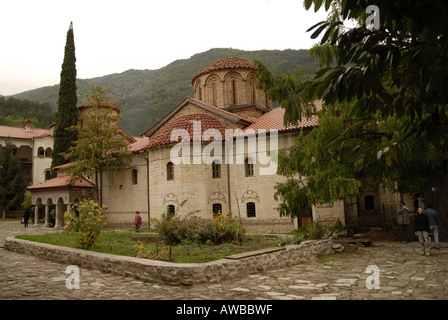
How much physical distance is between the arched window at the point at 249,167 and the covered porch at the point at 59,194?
37.0 feet

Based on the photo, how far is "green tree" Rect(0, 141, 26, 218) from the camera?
3019 cm

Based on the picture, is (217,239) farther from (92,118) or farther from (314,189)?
(92,118)

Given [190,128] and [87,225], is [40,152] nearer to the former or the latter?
[190,128]

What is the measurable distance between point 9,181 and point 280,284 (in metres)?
32.5

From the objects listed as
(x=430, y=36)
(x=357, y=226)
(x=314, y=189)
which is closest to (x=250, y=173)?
(x=357, y=226)

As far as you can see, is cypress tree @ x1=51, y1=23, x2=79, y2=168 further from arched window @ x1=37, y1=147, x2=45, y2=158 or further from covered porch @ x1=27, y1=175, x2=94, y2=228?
arched window @ x1=37, y1=147, x2=45, y2=158

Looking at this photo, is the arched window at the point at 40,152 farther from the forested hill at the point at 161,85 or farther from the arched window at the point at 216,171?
the arched window at the point at 216,171

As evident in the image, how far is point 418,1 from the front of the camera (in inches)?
82.2

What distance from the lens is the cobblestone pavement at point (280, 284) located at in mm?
5352

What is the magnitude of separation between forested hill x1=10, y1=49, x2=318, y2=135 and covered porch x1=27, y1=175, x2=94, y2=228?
1480 cm

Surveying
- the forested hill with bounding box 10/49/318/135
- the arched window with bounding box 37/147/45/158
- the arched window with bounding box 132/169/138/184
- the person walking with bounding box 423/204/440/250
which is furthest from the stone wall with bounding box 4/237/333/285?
the arched window with bounding box 37/147/45/158

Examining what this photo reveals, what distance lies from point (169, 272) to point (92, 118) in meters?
17.1

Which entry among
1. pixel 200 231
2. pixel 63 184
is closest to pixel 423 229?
pixel 200 231
